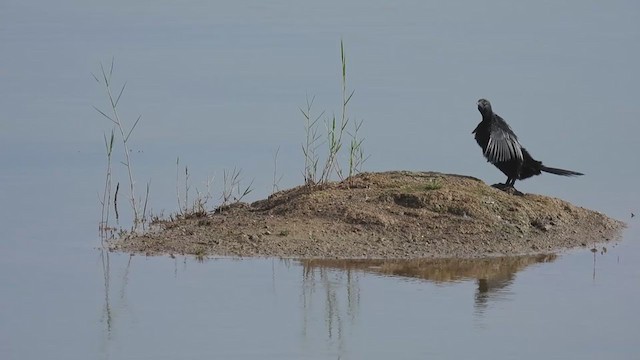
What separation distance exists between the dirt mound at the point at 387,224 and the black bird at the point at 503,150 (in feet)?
1.54

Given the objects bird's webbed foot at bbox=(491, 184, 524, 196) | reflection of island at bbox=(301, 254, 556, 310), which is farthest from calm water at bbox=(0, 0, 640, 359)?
bird's webbed foot at bbox=(491, 184, 524, 196)

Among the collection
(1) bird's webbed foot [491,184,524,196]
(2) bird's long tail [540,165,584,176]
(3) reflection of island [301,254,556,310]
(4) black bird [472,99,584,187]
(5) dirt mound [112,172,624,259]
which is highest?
(4) black bird [472,99,584,187]

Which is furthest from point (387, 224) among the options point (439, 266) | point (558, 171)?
point (558, 171)

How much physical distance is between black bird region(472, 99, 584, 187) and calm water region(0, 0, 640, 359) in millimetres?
736

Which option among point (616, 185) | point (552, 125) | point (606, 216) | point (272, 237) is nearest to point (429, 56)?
point (552, 125)

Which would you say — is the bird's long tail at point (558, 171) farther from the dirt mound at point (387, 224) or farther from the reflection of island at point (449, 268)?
the reflection of island at point (449, 268)

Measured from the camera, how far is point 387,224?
11.8 meters

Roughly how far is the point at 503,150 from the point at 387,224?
174 centimetres

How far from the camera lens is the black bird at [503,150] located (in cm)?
1307

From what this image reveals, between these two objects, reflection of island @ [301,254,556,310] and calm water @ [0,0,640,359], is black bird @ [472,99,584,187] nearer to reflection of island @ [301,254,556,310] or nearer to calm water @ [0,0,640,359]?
calm water @ [0,0,640,359]

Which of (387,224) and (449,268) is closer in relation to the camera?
(449,268)

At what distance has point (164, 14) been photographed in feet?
85.5

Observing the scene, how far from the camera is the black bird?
13.1 meters

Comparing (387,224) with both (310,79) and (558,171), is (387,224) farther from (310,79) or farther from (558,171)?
(310,79)
